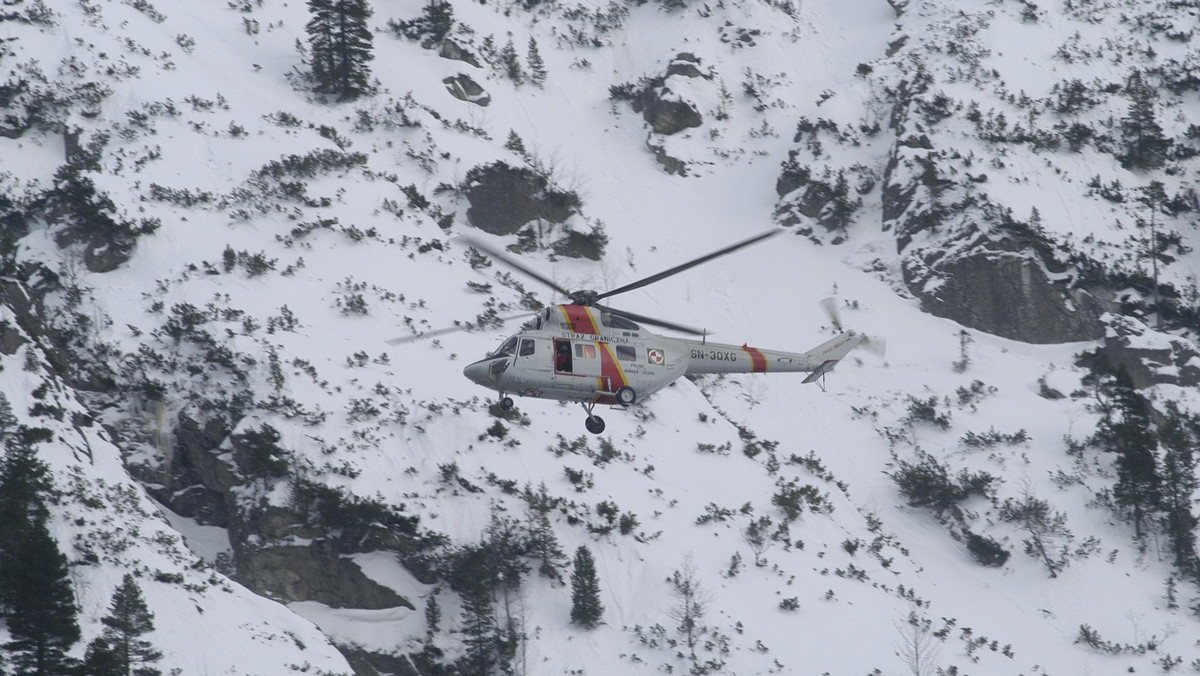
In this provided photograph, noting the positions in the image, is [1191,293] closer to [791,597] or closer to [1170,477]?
[1170,477]

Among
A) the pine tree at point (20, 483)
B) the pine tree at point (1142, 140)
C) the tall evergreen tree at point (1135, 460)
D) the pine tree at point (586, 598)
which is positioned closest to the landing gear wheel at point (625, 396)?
the pine tree at point (586, 598)

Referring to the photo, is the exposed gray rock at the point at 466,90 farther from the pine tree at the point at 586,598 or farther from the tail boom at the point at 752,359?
the tail boom at the point at 752,359

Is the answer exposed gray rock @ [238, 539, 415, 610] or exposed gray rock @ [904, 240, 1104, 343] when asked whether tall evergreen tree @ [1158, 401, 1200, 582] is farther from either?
exposed gray rock @ [238, 539, 415, 610]

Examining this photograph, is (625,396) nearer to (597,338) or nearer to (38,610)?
(597,338)

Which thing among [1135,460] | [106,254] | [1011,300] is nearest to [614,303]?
[1011,300]

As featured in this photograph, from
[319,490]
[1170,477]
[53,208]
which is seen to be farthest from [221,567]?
[1170,477]

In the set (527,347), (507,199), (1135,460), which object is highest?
(527,347)

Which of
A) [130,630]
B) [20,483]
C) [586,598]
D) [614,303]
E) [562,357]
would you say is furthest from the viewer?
[614,303]

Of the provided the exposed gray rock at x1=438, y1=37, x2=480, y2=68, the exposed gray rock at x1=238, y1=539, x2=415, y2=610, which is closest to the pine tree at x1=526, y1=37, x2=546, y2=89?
the exposed gray rock at x1=438, y1=37, x2=480, y2=68

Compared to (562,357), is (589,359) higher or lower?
lower
